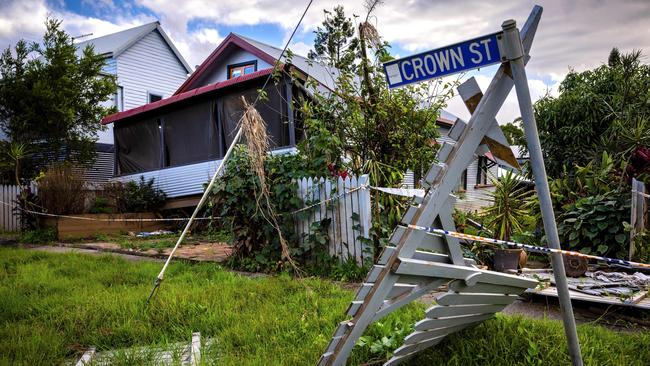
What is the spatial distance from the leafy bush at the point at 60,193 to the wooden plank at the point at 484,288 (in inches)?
465

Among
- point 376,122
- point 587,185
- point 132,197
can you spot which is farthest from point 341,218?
point 132,197

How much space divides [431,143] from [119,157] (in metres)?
12.7

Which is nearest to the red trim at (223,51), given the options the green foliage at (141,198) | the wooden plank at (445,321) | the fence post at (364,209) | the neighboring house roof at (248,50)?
the neighboring house roof at (248,50)

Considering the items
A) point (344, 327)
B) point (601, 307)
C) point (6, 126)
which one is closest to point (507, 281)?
point (344, 327)

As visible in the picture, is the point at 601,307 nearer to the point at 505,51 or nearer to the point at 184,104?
the point at 505,51

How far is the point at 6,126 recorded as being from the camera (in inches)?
644

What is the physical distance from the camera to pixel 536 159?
79.9 inches

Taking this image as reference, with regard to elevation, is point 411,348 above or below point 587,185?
below

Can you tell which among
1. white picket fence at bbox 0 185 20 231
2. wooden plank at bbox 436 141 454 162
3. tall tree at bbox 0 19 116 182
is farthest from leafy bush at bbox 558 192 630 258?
tall tree at bbox 0 19 116 182

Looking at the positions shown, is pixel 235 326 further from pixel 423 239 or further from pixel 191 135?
pixel 191 135

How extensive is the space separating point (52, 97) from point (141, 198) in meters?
6.08

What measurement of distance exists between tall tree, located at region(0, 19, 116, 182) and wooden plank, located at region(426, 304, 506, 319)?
1724 centimetres

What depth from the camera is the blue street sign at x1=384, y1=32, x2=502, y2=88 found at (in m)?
1.94

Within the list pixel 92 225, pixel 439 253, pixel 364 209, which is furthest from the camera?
pixel 92 225
